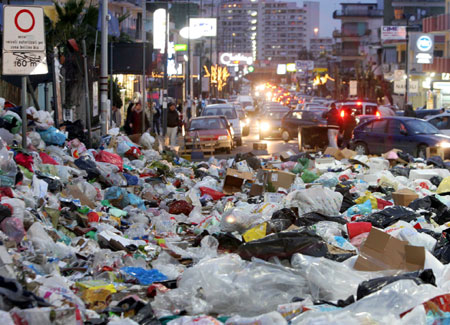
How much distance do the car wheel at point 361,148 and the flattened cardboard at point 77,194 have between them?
14.1 metres

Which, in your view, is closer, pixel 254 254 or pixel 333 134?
pixel 254 254

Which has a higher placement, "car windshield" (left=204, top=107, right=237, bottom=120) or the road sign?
the road sign

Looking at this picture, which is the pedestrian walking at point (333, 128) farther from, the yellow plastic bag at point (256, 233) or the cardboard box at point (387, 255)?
the cardboard box at point (387, 255)

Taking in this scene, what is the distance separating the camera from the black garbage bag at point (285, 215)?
11.2 meters

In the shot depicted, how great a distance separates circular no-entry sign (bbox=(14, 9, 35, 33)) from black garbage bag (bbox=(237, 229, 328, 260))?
18.4 feet

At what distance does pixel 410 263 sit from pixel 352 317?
225cm

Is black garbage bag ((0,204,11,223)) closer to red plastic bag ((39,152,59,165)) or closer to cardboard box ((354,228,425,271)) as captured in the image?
cardboard box ((354,228,425,271))

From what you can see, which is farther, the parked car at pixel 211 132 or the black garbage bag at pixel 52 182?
the parked car at pixel 211 132

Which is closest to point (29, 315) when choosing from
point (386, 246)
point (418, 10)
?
point (386, 246)

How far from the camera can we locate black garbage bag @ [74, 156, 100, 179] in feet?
49.4

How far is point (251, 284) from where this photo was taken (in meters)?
7.52

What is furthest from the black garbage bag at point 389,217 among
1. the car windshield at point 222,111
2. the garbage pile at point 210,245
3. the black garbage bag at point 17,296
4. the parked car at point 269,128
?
the parked car at point 269,128

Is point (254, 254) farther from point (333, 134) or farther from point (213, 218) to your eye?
point (333, 134)

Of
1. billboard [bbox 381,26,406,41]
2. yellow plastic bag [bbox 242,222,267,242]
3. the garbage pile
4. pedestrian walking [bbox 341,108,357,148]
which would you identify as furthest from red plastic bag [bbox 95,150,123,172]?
billboard [bbox 381,26,406,41]
